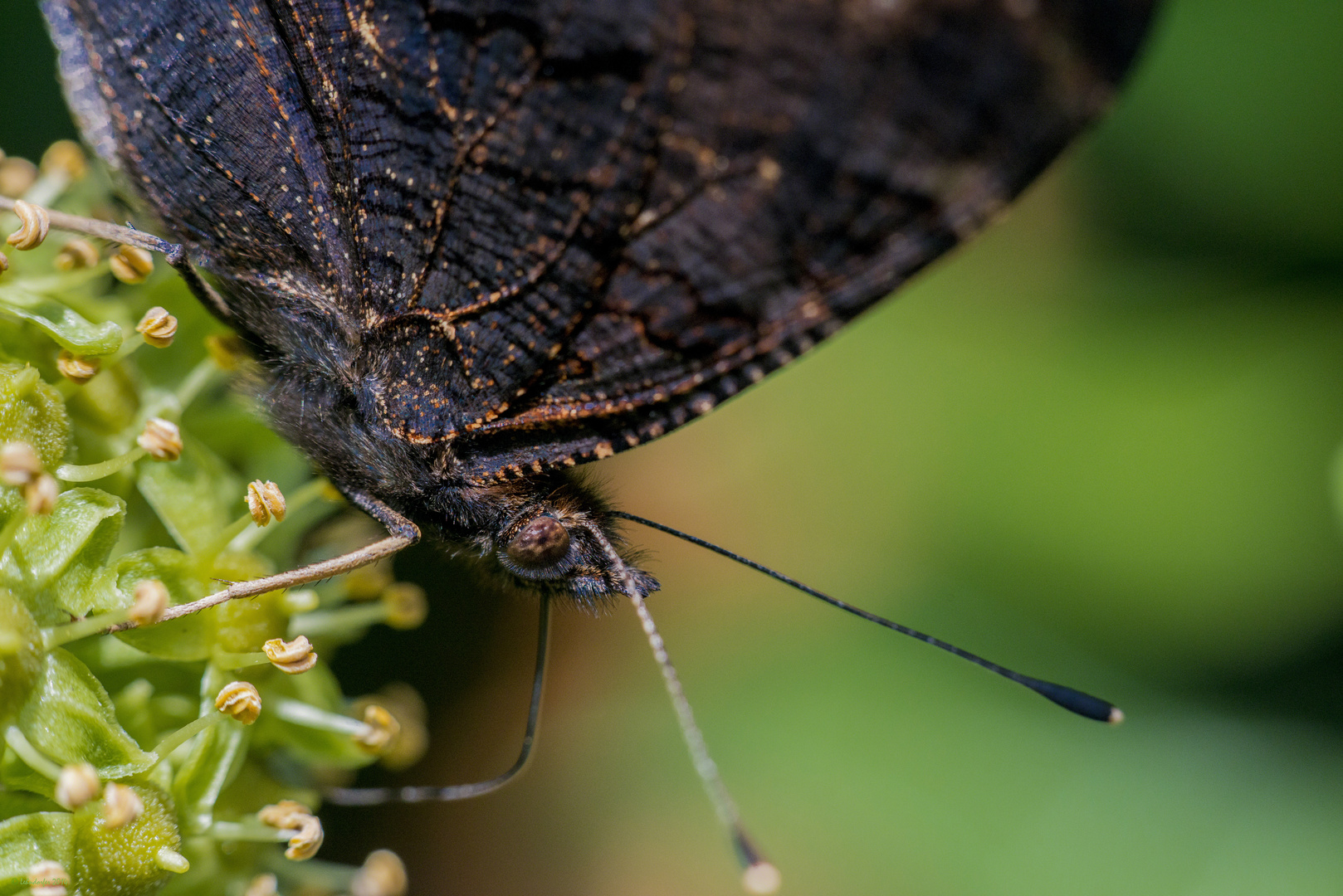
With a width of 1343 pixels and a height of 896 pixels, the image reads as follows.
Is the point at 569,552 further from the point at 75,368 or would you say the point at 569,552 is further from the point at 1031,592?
the point at 1031,592

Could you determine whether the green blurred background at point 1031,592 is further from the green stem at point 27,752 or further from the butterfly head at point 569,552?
the green stem at point 27,752

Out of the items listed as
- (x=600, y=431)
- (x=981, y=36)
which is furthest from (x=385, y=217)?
(x=981, y=36)

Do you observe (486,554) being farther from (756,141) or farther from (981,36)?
(981,36)

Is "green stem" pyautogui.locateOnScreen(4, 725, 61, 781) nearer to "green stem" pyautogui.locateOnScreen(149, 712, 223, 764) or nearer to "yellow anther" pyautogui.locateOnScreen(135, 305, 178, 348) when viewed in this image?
"green stem" pyautogui.locateOnScreen(149, 712, 223, 764)

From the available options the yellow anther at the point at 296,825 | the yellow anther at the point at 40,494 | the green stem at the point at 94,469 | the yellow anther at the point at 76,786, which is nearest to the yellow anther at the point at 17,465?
the yellow anther at the point at 40,494

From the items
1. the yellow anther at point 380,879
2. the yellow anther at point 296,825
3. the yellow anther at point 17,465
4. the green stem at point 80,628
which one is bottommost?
the yellow anther at point 380,879
